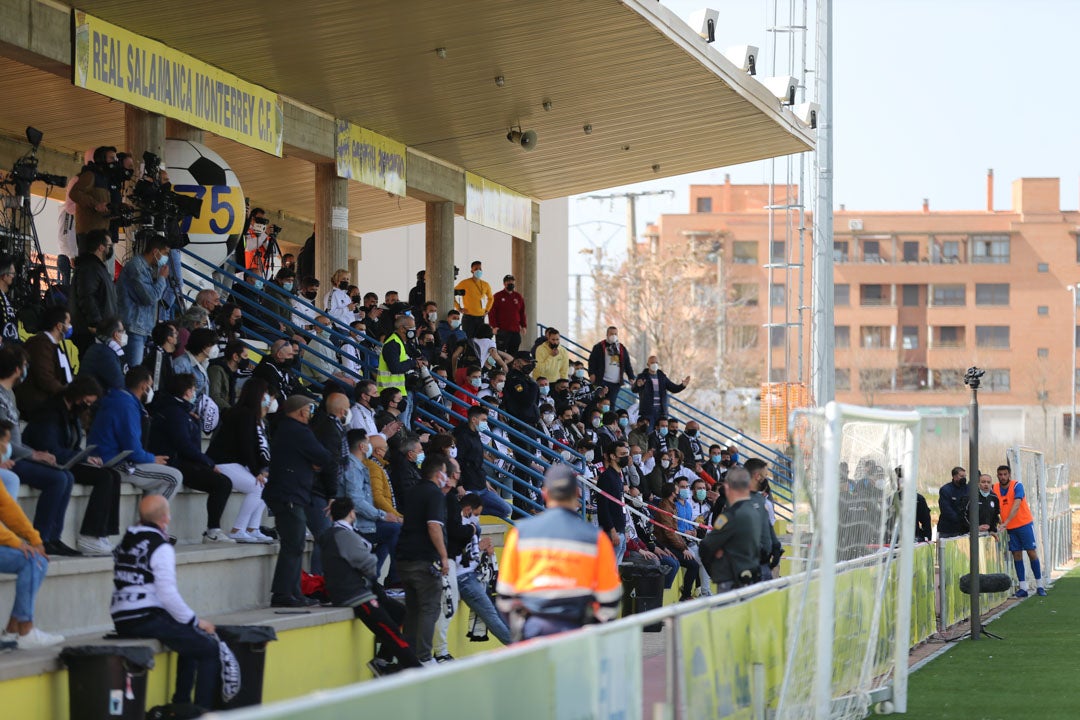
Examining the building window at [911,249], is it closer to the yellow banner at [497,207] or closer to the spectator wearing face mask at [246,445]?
the yellow banner at [497,207]

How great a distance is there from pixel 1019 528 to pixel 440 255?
9.87m

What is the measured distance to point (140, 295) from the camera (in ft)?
41.9

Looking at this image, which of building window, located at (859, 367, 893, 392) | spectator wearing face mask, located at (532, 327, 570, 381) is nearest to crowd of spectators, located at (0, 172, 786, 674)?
spectator wearing face mask, located at (532, 327, 570, 381)

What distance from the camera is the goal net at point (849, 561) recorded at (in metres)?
9.86

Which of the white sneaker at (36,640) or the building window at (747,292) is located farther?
the building window at (747,292)

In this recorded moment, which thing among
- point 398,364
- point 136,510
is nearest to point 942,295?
point 398,364

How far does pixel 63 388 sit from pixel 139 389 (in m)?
0.55

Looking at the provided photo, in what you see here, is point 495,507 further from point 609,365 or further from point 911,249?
point 911,249

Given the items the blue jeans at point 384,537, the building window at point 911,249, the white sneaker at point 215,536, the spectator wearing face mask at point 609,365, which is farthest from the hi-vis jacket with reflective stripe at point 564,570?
the building window at point 911,249

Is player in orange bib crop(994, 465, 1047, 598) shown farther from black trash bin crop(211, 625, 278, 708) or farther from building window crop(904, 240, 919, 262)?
building window crop(904, 240, 919, 262)

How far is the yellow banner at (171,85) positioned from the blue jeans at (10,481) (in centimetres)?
662

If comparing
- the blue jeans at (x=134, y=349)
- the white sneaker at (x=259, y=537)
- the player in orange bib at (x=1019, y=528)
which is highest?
the blue jeans at (x=134, y=349)

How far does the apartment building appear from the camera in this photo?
91.9 m

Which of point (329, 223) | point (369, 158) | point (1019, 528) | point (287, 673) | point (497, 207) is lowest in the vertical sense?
point (1019, 528)
